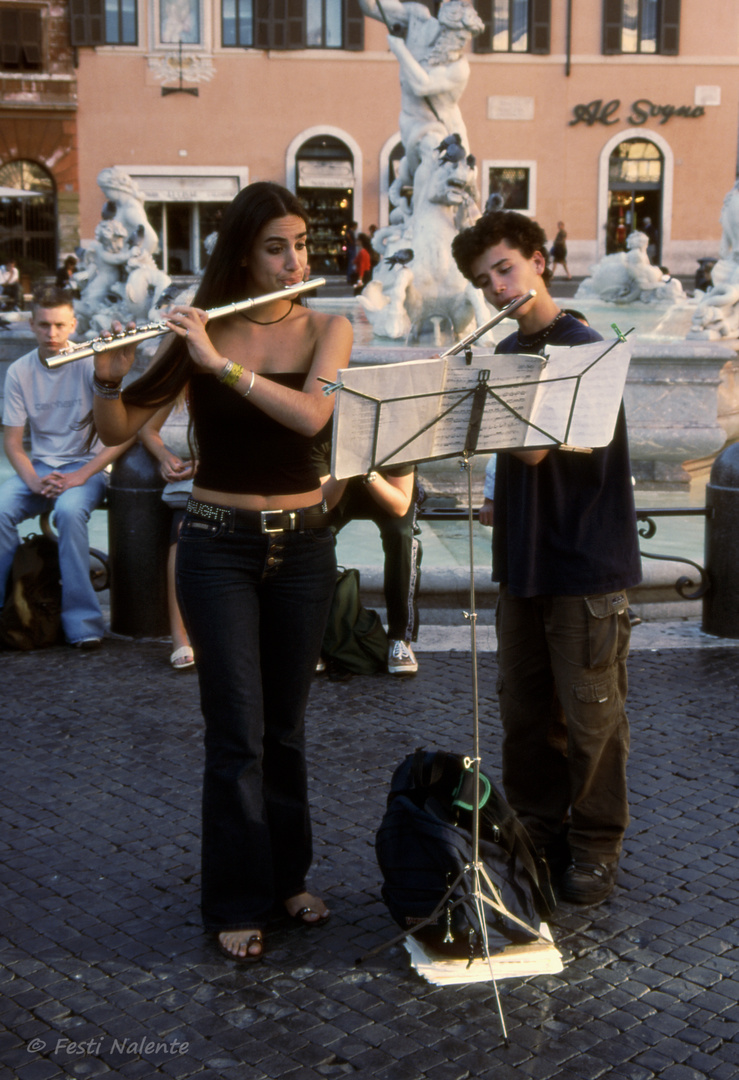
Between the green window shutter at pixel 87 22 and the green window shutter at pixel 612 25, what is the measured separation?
12.4 m

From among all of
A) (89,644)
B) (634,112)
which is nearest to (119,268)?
(89,644)

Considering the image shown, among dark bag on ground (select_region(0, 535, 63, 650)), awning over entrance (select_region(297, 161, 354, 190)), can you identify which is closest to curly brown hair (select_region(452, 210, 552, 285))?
dark bag on ground (select_region(0, 535, 63, 650))

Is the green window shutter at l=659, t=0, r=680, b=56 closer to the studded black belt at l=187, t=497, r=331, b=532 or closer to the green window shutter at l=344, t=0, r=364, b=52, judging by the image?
the green window shutter at l=344, t=0, r=364, b=52

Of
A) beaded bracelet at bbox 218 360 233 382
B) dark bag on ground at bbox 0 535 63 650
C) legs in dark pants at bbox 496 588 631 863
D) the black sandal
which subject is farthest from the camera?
dark bag on ground at bbox 0 535 63 650

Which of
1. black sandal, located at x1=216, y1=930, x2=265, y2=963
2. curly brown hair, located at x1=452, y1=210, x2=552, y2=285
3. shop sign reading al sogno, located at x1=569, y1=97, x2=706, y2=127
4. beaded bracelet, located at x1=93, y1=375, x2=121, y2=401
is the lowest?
black sandal, located at x1=216, y1=930, x2=265, y2=963

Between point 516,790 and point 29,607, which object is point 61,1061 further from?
point 29,607

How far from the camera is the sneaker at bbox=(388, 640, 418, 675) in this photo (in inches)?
203

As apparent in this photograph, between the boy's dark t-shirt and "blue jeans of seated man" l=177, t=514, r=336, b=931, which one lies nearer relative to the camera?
"blue jeans of seated man" l=177, t=514, r=336, b=931

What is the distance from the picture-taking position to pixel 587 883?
3242mm

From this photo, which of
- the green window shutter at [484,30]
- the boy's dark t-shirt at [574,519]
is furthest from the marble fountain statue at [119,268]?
the green window shutter at [484,30]

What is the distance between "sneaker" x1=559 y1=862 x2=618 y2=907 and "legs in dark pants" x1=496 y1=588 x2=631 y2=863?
23 mm

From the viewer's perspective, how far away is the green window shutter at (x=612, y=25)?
33.1 metres

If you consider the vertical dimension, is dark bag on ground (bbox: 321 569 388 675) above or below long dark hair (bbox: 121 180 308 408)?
below

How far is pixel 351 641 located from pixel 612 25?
3165 centimetres
